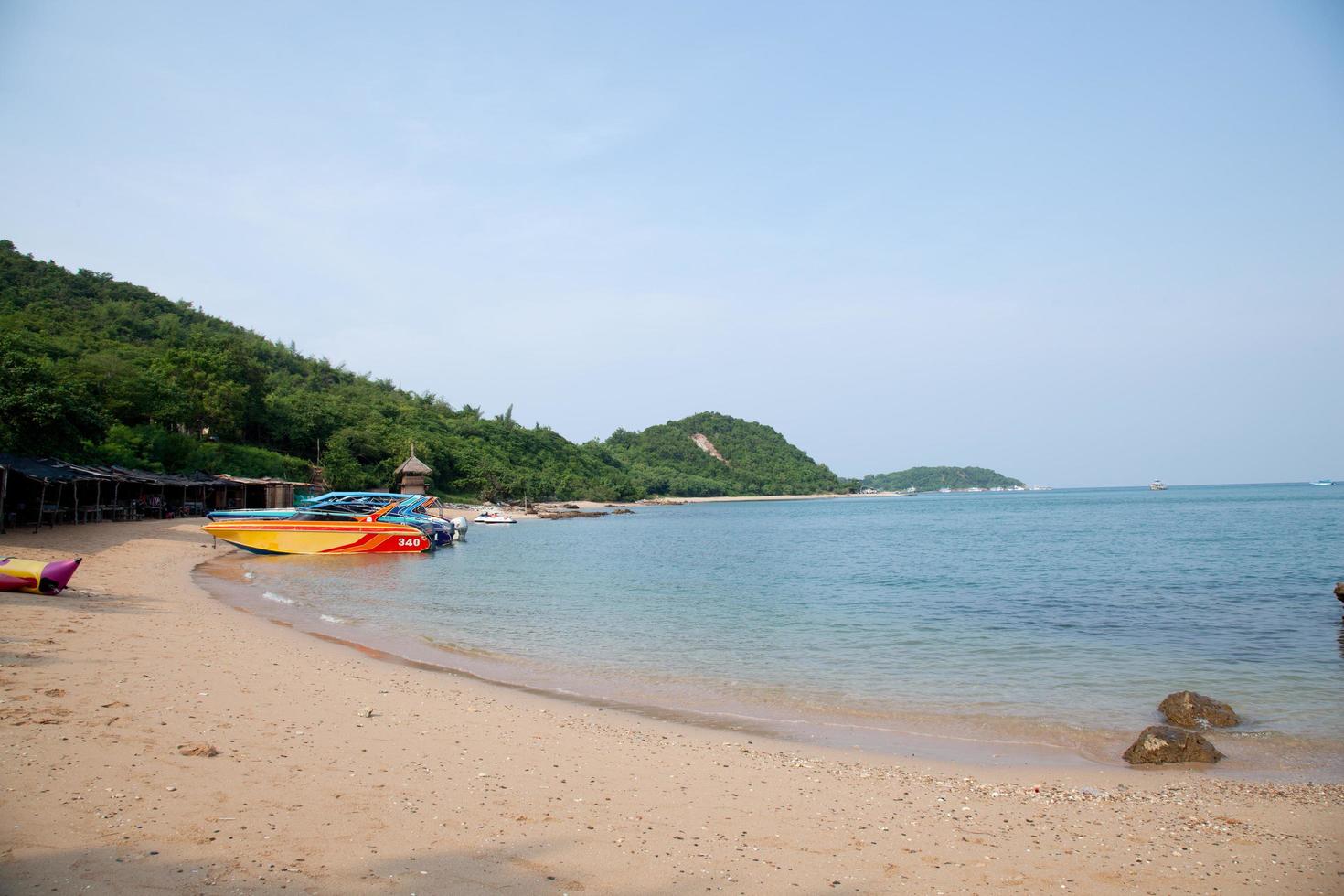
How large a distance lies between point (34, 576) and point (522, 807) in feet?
36.1

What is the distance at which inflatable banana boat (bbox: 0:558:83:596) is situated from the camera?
11.8 m

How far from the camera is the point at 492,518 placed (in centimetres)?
5603

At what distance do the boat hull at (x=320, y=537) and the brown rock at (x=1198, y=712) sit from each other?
28.3 m

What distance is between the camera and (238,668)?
360 inches

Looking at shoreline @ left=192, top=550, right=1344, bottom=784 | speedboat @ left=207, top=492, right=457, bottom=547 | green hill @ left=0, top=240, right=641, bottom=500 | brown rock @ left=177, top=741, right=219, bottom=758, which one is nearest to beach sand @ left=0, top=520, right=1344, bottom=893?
brown rock @ left=177, top=741, right=219, bottom=758

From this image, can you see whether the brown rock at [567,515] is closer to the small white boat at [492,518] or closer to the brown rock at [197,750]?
the small white boat at [492,518]

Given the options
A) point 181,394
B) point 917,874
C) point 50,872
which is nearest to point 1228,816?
point 917,874

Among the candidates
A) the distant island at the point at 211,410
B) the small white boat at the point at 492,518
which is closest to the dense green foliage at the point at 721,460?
the distant island at the point at 211,410

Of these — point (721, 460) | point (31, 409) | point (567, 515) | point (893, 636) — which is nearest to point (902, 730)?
point (893, 636)

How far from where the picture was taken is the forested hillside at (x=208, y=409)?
29.7m

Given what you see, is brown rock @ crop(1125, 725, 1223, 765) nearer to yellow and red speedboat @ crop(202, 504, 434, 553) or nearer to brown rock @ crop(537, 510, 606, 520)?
yellow and red speedboat @ crop(202, 504, 434, 553)

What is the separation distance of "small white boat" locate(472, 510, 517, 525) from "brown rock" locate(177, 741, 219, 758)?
5082 centimetres

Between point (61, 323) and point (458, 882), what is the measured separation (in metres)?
62.9

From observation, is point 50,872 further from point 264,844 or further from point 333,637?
point 333,637
